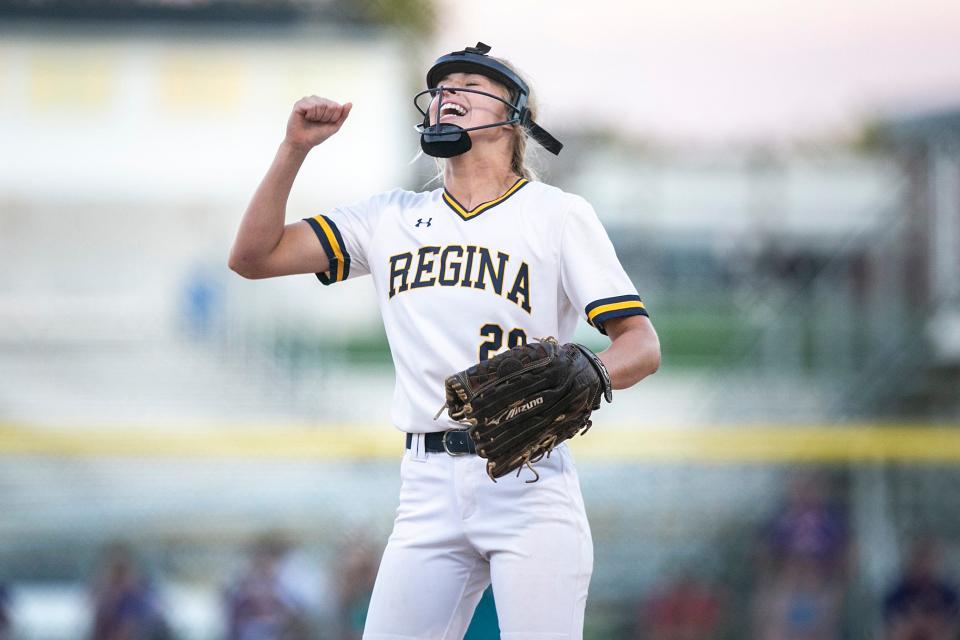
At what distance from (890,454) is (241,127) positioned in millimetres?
16611

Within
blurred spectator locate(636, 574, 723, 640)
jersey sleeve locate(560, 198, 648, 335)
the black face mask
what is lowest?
blurred spectator locate(636, 574, 723, 640)

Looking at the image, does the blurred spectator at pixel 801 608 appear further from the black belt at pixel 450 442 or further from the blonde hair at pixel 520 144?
the black belt at pixel 450 442

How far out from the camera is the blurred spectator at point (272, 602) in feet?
23.0

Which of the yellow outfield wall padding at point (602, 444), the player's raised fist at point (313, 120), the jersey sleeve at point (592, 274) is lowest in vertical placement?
the yellow outfield wall padding at point (602, 444)

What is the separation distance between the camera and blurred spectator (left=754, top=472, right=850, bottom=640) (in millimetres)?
7469

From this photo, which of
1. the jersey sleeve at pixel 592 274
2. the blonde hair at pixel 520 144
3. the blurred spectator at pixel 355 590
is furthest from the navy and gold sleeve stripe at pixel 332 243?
the blurred spectator at pixel 355 590

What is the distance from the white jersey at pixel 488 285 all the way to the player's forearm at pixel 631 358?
6cm

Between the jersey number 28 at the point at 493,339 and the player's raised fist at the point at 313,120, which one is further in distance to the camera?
the player's raised fist at the point at 313,120

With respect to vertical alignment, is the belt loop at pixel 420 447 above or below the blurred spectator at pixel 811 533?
above

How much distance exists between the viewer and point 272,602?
7.01 meters

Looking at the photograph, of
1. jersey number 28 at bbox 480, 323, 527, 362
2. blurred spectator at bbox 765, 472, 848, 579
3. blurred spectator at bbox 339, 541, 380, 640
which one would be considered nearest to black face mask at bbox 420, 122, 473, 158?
jersey number 28 at bbox 480, 323, 527, 362

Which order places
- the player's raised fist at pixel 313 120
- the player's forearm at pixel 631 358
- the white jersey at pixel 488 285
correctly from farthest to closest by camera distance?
the player's raised fist at pixel 313 120 → the white jersey at pixel 488 285 → the player's forearm at pixel 631 358

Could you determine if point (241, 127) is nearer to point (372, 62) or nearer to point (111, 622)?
point (372, 62)

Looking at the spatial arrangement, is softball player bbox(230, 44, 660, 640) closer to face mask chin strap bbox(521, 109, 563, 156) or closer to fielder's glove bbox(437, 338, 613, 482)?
face mask chin strap bbox(521, 109, 563, 156)
